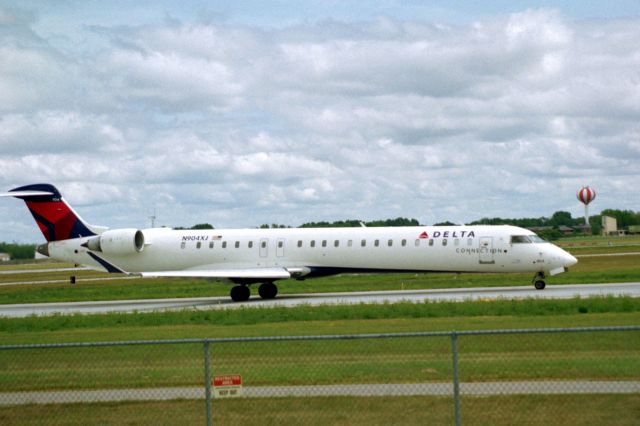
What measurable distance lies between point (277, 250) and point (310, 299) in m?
4.08

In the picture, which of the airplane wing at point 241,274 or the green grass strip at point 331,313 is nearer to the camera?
the green grass strip at point 331,313

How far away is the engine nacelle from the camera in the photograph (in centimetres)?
4219

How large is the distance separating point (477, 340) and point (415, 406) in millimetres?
7674

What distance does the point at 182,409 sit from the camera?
12719 mm

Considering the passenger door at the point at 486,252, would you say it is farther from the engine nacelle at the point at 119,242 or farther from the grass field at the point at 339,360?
the engine nacelle at the point at 119,242

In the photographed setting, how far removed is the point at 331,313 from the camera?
89.9ft

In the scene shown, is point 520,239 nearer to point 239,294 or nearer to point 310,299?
point 310,299

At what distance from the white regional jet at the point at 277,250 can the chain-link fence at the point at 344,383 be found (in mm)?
17262

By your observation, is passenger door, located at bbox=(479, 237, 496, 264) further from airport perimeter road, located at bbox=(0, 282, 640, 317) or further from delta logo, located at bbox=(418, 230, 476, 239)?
airport perimeter road, located at bbox=(0, 282, 640, 317)

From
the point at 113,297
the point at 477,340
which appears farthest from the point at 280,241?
the point at 477,340

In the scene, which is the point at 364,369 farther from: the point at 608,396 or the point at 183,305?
the point at 183,305

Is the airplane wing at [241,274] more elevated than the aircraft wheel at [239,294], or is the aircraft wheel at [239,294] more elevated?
the airplane wing at [241,274]

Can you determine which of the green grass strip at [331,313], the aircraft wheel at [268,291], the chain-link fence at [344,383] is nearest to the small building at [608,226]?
the aircraft wheel at [268,291]

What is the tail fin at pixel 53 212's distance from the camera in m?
43.5
